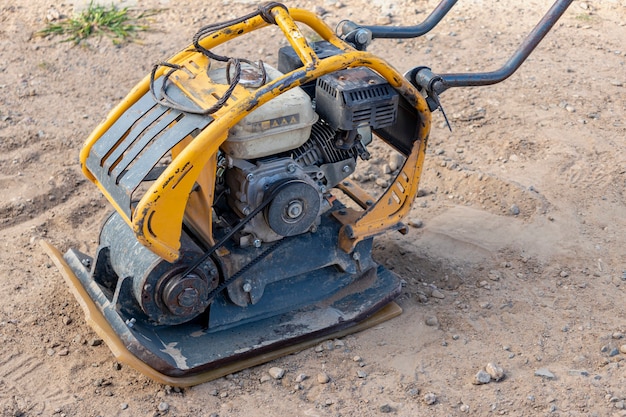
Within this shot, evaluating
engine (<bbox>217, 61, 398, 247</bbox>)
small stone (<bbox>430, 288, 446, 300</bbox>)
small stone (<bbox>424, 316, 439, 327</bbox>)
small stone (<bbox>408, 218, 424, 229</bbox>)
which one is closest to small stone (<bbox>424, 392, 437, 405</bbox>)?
small stone (<bbox>424, 316, 439, 327</bbox>)

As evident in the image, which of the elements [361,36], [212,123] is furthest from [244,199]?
[361,36]

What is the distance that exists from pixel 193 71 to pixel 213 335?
4.76ft

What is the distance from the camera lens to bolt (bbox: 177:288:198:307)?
4.75 meters

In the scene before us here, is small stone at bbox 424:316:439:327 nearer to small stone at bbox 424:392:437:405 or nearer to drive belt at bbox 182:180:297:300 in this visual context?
small stone at bbox 424:392:437:405

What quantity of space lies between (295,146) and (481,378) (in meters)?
1.60

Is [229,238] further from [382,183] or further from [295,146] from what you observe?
[382,183]

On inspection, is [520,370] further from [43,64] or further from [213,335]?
[43,64]

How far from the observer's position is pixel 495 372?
489cm

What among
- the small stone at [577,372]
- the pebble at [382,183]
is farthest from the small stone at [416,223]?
the small stone at [577,372]

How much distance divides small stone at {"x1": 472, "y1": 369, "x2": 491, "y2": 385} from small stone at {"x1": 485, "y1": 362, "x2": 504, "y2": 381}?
2 cm

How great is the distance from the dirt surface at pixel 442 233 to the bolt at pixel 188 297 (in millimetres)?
469

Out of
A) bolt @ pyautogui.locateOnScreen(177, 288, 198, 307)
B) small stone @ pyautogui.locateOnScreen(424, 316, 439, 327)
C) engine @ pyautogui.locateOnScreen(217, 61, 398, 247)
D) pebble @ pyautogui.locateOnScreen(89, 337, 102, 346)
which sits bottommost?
small stone @ pyautogui.locateOnScreen(424, 316, 439, 327)

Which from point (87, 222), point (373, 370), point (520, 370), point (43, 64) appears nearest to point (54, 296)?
point (87, 222)

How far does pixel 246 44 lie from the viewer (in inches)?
333
